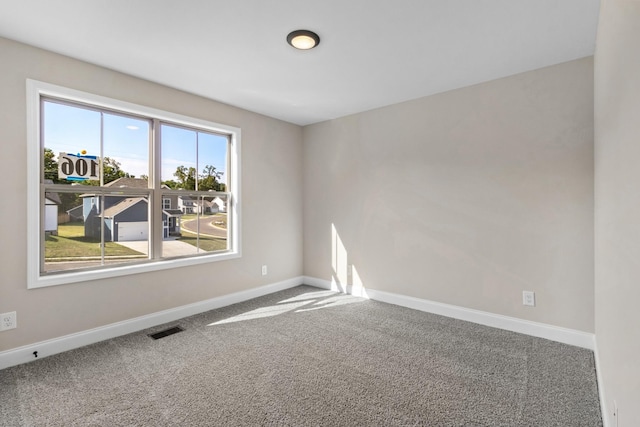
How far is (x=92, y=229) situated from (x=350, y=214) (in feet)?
9.60

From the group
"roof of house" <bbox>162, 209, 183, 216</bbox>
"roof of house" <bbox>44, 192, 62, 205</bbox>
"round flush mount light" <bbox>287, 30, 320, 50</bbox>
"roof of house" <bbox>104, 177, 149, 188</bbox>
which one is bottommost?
"roof of house" <bbox>162, 209, 183, 216</bbox>

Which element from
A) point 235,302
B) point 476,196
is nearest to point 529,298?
point 476,196

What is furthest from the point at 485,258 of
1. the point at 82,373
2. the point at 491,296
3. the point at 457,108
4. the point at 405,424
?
the point at 82,373

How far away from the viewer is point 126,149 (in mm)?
3145

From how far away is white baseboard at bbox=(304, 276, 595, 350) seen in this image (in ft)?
8.99

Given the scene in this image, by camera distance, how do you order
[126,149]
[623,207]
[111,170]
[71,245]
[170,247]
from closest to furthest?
[623,207] → [71,245] → [111,170] → [126,149] → [170,247]

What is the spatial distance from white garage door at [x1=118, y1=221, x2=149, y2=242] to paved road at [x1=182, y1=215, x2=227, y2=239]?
0.42 meters

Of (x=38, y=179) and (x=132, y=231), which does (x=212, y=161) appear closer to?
(x=132, y=231)

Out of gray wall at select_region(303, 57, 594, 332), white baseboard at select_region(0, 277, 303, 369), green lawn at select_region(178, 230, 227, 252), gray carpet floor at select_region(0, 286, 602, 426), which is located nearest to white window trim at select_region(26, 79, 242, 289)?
green lawn at select_region(178, 230, 227, 252)

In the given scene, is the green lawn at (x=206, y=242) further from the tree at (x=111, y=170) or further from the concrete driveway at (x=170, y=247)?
the tree at (x=111, y=170)

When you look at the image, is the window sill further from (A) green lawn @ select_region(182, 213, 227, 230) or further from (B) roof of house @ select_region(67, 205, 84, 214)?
(B) roof of house @ select_region(67, 205, 84, 214)

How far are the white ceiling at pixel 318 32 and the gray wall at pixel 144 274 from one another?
0.19 meters

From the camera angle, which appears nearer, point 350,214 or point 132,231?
point 132,231

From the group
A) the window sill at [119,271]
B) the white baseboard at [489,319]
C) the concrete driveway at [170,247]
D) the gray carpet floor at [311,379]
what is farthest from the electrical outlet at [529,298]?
the concrete driveway at [170,247]
